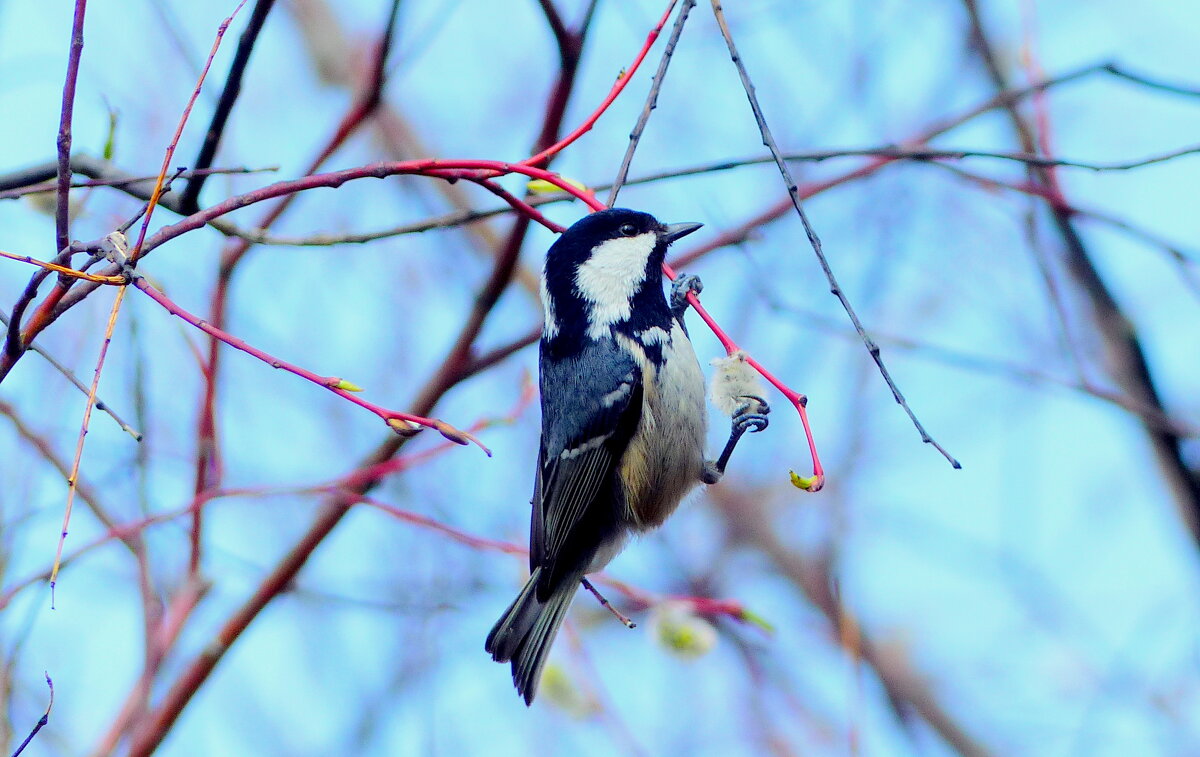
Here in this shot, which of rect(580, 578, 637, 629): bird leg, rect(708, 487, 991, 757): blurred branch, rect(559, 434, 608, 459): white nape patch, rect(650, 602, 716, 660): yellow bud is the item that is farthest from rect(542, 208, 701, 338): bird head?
rect(708, 487, 991, 757): blurred branch

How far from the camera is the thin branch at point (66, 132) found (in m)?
1.49

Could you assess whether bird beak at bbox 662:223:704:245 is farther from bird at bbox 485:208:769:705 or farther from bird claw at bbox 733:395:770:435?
bird claw at bbox 733:395:770:435

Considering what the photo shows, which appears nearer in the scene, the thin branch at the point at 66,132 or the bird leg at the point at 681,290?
the thin branch at the point at 66,132

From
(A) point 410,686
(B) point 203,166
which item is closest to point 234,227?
(B) point 203,166

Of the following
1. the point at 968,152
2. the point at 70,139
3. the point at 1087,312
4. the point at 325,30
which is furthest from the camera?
the point at 325,30

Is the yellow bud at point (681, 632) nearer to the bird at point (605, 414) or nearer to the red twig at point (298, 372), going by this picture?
the bird at point (605, 414)

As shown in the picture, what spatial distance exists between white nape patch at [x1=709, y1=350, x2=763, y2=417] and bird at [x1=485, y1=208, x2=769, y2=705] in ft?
0.79

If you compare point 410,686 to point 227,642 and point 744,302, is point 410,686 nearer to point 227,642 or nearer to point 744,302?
point 227,642

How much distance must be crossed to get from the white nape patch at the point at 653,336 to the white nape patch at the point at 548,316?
0.87 feet

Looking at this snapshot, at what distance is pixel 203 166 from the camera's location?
2.61 m

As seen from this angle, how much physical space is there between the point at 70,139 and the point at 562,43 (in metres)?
1.73

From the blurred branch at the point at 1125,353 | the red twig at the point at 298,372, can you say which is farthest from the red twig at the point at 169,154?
the blurred branch at the point at 1125,353

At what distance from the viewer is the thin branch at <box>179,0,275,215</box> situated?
240cm

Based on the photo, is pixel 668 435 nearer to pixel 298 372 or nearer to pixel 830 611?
pixel 298 372
